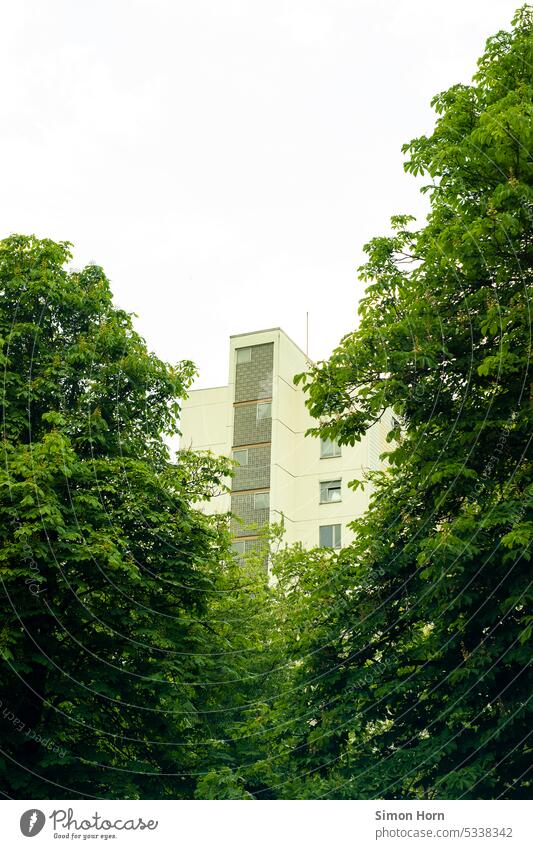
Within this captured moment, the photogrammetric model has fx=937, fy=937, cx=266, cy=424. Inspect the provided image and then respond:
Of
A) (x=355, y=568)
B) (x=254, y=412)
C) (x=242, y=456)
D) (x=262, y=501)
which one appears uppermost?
(x=254, y=412)

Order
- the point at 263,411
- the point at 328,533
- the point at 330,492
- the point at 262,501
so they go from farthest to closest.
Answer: the point at 328,533
the point at 330,492
the point at 262,501
the point at 263,411

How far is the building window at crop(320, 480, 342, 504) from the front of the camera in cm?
2392

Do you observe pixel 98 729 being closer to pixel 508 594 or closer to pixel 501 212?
pixel 508 594

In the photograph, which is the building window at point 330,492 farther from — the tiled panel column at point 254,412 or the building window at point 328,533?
the tiled panel column at point 254,412

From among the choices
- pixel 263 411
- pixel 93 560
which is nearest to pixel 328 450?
pixel 263 411

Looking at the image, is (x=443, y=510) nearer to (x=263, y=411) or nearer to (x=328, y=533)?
(x=263, y=411)

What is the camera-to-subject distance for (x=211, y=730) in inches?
654

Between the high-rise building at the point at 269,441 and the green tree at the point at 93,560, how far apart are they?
218 centimetres

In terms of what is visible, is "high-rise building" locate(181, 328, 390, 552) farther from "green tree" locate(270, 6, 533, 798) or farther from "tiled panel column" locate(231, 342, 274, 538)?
"green tree" locate(270, 6, 533, 798)

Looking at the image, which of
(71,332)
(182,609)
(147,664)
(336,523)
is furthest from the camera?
(336,523)

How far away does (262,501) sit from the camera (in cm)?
2342

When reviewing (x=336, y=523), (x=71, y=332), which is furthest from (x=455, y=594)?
(x=336, y=523)

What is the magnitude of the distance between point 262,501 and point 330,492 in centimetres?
206

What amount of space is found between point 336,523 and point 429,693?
1222 cm
